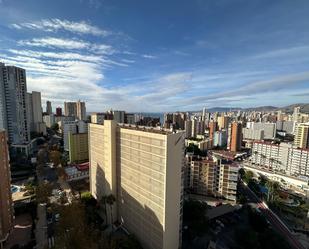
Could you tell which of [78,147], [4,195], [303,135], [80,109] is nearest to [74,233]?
[4,195]

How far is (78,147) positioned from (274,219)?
3782cm

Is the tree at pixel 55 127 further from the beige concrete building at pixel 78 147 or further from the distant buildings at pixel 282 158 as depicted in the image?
the distant buildings at pixel 282 158

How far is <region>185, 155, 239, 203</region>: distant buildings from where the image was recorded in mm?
27844

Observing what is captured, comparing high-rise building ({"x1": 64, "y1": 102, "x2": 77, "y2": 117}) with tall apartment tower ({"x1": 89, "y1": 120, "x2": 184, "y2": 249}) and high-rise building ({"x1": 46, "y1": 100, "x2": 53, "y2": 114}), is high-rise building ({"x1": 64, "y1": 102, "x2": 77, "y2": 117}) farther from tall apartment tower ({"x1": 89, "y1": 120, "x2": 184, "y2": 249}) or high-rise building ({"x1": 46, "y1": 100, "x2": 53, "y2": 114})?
tall apartment tower ({"x1": 89, "y1": 120, "x2": 184, "y2": 249})

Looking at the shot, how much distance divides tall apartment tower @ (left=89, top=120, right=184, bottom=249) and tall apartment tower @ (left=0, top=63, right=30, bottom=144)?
31268 mm

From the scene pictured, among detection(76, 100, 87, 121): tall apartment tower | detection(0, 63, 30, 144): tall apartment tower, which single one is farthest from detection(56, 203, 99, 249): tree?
detection(76, 100, 87, 121): tall apartment tower

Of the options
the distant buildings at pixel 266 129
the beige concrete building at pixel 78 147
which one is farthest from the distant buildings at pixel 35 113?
the distant buildings at pixel 266 129

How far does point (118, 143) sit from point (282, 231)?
893 inches

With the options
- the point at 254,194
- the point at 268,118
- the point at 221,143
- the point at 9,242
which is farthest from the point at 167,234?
the point at 268,118

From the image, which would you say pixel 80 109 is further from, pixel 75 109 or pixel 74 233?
pixel 74 233

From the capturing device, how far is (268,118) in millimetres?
95938

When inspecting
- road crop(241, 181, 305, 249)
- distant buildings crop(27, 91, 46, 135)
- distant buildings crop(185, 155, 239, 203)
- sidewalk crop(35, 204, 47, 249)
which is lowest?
road crop(241, 181, 305, 249)

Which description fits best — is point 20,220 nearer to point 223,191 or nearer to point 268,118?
point 223,191

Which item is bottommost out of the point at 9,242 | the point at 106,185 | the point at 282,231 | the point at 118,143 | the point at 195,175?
the point at 282,231
